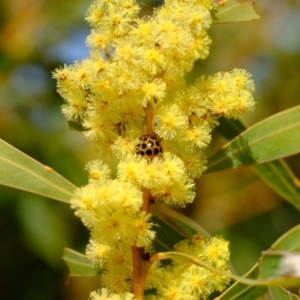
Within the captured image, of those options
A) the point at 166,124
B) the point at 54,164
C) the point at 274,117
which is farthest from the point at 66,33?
the point at 166,124

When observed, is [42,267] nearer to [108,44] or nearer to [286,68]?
[286,68]

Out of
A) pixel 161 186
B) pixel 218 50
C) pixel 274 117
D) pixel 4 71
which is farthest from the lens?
pixel 218 50

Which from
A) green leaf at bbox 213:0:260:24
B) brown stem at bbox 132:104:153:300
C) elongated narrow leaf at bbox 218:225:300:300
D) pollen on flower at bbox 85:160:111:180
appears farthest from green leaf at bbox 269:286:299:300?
green leaf at bbox 213:0:260:24

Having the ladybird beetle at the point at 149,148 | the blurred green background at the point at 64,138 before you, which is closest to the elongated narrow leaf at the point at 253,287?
the ladybird beetle at the point at 149,148

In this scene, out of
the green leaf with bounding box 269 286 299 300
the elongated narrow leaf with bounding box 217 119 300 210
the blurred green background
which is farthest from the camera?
the blurred green background

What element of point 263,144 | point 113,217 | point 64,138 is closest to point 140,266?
point 113,217

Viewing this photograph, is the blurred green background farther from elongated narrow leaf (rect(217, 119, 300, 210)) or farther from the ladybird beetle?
the ladybird beetle

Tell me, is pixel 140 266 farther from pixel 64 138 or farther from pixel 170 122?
pixel 64 138
